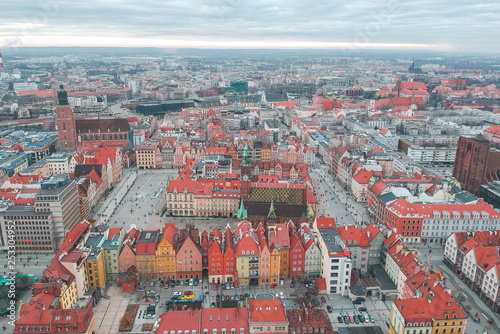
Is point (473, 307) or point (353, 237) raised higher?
point (353, 237)

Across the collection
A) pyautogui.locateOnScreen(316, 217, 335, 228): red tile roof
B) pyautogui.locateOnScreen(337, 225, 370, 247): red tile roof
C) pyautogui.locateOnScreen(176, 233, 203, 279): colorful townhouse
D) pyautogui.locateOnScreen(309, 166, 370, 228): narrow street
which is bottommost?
pyautogui.locateOnScreen(309, 166, 370, 228): narrow street

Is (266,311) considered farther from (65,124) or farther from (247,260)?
(65,124)

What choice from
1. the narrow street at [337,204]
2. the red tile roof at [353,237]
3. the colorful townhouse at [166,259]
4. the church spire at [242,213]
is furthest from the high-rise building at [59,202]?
the narrow street at [337,204]

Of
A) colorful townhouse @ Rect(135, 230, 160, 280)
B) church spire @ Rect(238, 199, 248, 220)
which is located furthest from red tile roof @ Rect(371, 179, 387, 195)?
colorful townhouse @ Rect(135, 230, 160, 280)

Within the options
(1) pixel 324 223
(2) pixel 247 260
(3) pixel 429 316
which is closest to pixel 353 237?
(1) pixel 324 223

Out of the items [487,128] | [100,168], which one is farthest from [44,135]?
[487,128]

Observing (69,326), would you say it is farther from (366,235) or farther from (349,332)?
(366,235)

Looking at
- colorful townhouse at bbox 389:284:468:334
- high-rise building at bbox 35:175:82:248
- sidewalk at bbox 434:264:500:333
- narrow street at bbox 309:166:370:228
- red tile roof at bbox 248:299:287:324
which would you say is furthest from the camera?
narrow street at bbox 309:166:370:228

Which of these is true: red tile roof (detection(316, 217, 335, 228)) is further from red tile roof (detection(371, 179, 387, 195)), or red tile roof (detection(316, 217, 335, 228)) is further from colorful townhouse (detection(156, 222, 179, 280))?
colorful townhouse (detection(156, 222, 179, 280))

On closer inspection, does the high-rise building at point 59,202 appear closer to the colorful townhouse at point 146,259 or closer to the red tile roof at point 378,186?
the colorful townhouse at point 146,259
